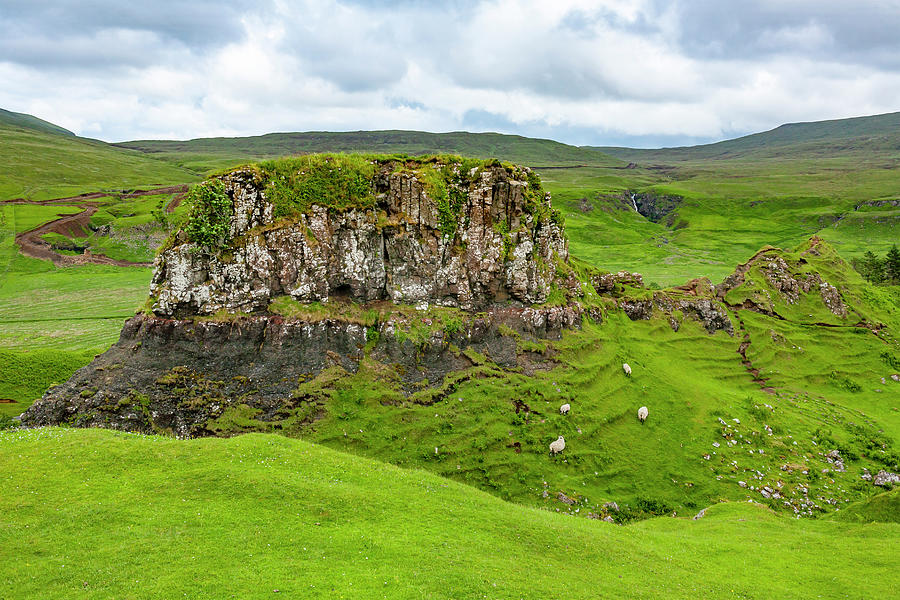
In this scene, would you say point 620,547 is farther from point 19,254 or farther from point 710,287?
point 19,254

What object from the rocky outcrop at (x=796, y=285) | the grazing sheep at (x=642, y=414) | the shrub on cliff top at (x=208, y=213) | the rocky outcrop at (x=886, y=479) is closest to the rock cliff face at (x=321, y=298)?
the shrub on cliff top at (x=208, y=213)

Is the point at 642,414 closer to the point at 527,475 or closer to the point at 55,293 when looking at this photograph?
the point at 527,475

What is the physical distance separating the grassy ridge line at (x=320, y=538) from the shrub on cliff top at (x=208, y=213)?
1709cm

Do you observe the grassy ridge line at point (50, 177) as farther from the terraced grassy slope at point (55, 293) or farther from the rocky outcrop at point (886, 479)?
the rocky outcrop at point (886, 479)

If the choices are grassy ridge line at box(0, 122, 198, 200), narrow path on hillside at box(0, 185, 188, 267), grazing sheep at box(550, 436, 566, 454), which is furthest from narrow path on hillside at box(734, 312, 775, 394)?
grassy ridge line at box(0, 122, 198, 200)

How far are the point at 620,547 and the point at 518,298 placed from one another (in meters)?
24.1

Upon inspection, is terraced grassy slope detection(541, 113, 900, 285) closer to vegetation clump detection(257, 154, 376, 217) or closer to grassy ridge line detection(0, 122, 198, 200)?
vegetation clump detection(257, 154, 376, 217)

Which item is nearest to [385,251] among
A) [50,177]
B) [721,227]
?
[721,227]

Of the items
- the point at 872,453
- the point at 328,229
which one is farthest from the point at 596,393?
the point at 328,229

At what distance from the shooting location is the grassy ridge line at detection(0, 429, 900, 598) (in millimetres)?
14469

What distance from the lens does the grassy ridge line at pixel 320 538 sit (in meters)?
14.5

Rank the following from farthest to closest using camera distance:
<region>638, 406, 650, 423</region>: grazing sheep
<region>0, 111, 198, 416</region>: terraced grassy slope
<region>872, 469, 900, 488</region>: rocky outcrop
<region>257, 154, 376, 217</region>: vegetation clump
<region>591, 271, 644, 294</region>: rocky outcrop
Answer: <region>591, 271, 644, 294</region>: rocky outcrop < <region>0, 111, 198, 416</region>: terraced grassy slope < <region>257, 154, 376, 217</region>: vegetation clump < <region>638, 406, 650, 423</region>: grazing sheep < <region>872, 469, 900, 488</region>: rocky outcrop

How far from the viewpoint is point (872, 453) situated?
1371 inches

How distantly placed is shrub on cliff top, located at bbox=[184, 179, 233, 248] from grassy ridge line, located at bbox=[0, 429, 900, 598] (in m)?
17.1
